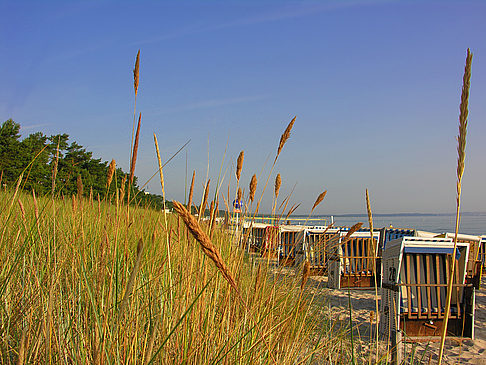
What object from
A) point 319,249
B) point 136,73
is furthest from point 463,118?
point 319,249

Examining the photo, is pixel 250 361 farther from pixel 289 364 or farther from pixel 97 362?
pixel 97 362

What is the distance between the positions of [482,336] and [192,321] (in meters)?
4.41

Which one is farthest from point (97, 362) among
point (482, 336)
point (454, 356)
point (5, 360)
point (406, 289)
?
point (482, 336)

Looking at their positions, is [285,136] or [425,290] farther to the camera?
[425,290]

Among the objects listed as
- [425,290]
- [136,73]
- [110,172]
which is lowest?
[425,290]

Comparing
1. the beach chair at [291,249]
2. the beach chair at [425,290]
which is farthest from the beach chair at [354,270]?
the beach chair at [425,290]

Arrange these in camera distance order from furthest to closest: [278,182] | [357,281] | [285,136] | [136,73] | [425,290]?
1. [357,281]
2. [425,290]
3. [278,182]
4. [285,136]
5. [136,73]

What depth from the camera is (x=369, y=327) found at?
4.43 m

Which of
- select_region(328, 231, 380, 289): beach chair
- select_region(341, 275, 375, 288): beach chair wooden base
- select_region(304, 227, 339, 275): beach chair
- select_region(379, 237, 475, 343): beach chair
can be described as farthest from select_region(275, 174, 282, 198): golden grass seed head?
select_region(341, 275, 375, 288): beach chair wooden base

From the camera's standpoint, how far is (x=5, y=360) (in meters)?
1.31

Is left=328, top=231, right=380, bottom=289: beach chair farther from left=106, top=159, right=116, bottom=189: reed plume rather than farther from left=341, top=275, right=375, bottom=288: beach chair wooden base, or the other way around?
left=106, top=159, right=116, bottom=189: reed plume

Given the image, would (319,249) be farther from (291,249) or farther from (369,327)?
(369,327)

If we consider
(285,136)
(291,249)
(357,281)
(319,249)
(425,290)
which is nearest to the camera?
(285,136)

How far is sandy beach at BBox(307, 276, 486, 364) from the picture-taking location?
3.05 m
